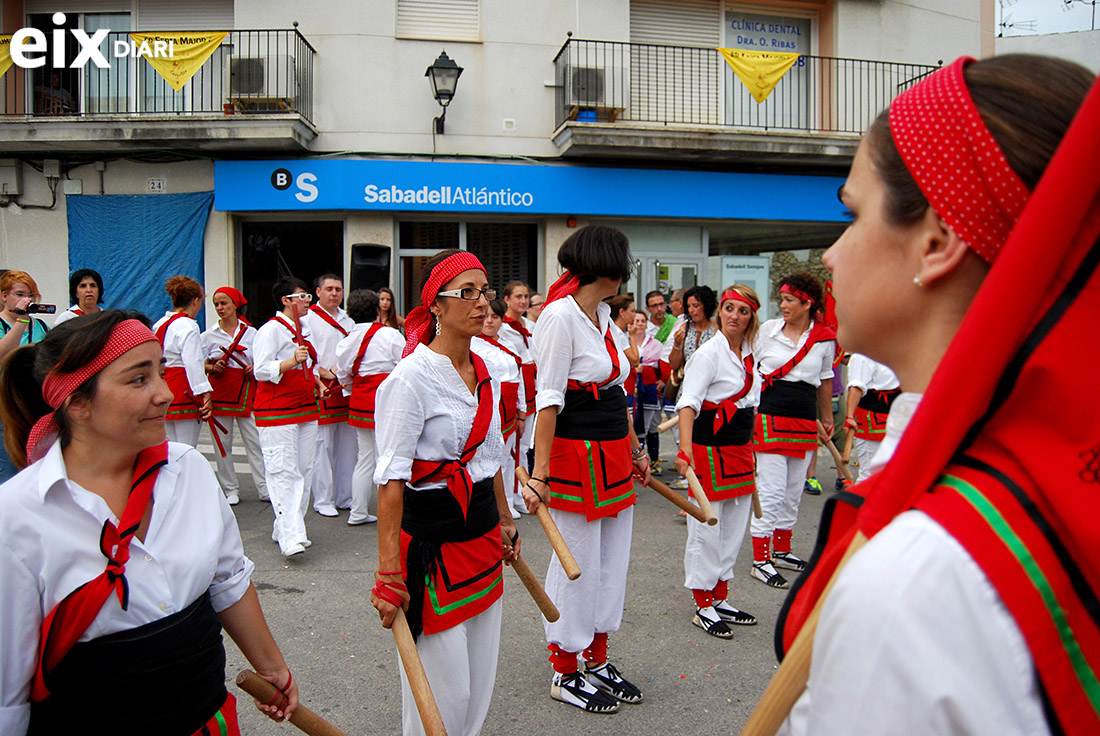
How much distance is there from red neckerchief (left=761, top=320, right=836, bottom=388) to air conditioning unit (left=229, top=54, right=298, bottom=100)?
33.5ft

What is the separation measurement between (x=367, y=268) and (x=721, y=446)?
7.01 meters

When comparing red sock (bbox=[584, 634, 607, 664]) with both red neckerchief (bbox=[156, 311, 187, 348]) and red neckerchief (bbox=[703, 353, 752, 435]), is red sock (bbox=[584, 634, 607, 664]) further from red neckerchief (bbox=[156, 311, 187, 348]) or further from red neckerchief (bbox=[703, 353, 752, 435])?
red neckerchief (bbox=[156, 311, 187, 348])

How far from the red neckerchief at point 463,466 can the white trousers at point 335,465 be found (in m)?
5.03

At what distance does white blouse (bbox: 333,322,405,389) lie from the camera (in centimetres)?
732

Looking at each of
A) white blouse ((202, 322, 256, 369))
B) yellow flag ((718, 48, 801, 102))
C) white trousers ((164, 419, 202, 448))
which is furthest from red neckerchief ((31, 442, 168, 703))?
yellow flag ((718, 48, 801, 102))

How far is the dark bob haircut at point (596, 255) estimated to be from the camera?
400 centimetres

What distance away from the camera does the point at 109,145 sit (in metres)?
12.7

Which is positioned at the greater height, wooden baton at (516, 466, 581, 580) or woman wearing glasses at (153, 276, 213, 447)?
woman wearing glasses at (153, 276, 213, 447)

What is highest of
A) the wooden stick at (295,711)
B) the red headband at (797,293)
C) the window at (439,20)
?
the window at (439,20)

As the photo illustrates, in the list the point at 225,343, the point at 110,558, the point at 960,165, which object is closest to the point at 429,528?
the point at 110,558

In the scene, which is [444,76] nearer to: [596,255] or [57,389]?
[596,255]

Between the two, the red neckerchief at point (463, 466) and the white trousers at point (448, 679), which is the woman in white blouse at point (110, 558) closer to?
the white trousers at point (448, 679)

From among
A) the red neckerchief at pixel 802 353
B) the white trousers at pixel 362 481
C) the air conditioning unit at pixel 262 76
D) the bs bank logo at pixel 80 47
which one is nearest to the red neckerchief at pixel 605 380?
the red neckerchief at pixel 802 353

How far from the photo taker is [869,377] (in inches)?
252
